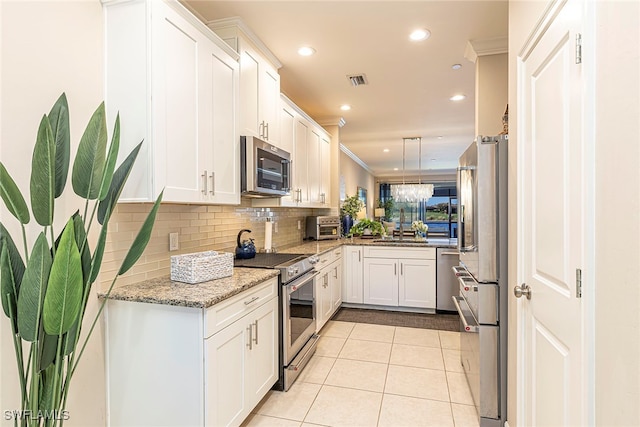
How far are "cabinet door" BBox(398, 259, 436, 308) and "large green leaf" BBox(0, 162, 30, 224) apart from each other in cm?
381

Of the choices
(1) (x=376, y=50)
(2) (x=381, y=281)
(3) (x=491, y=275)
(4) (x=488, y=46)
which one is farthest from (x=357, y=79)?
(2) (x=381, y=281)

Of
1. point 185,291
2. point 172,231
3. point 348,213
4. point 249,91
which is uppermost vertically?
point 249,91

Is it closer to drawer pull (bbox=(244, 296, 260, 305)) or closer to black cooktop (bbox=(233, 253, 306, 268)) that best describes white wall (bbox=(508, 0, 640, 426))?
drawer pull (bbox=(244, 296, 260, 305))

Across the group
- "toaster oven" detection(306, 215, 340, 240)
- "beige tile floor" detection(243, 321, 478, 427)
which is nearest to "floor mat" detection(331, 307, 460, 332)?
"beige tile floor" detection(243, 321, 478, 427)

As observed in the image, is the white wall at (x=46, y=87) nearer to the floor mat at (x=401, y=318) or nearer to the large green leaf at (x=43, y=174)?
the large green leaf at (x=43, y=174)

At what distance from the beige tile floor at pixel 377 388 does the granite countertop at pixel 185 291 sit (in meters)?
0.91

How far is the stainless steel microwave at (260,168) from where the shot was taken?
2.40m

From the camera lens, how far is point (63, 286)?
1066mm

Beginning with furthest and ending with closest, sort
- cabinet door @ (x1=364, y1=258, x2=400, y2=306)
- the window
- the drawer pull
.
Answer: the window, cabinet door @ (x1=364, y1=258, x2=400, y2=306), the drawer pull

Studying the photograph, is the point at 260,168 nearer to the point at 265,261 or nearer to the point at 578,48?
the point at 265,261

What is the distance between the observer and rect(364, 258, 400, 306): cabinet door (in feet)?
14.1

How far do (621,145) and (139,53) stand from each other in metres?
1.98

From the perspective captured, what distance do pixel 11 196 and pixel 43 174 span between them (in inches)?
4.4

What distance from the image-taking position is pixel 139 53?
5.49 feet
